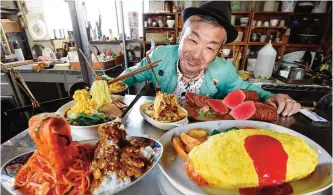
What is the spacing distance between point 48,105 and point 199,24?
1629 mm

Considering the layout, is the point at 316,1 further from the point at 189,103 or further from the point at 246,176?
the point at 246,176

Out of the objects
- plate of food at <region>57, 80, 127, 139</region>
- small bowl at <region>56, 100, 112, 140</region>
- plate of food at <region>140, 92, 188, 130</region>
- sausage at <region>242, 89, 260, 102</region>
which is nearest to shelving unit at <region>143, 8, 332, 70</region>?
sausage at <region>242, 89, 260, 102</region>

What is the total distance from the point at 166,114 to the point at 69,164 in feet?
2.36

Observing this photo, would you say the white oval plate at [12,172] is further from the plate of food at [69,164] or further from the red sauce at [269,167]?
the red sauce at [269,167]

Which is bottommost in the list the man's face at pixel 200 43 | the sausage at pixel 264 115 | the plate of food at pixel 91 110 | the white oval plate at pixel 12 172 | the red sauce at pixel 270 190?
the red sauce at pixel 270 190

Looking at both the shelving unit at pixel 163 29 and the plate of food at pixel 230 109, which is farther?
the shelving unit at pixel 163 29

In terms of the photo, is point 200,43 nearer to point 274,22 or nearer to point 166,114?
point 166,114

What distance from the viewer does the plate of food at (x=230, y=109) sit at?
152 cm

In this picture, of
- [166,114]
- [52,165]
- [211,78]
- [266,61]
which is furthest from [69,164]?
[266,61]

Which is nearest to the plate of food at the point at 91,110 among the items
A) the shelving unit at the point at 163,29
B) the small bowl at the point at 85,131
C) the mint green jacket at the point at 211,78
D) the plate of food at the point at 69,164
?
the small bowl at the point at 85,131

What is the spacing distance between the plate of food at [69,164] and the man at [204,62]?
1.35 metres

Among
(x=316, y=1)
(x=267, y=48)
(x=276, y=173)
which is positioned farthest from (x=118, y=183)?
(x=316, y=1)

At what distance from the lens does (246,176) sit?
0.79m

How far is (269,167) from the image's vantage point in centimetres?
80
